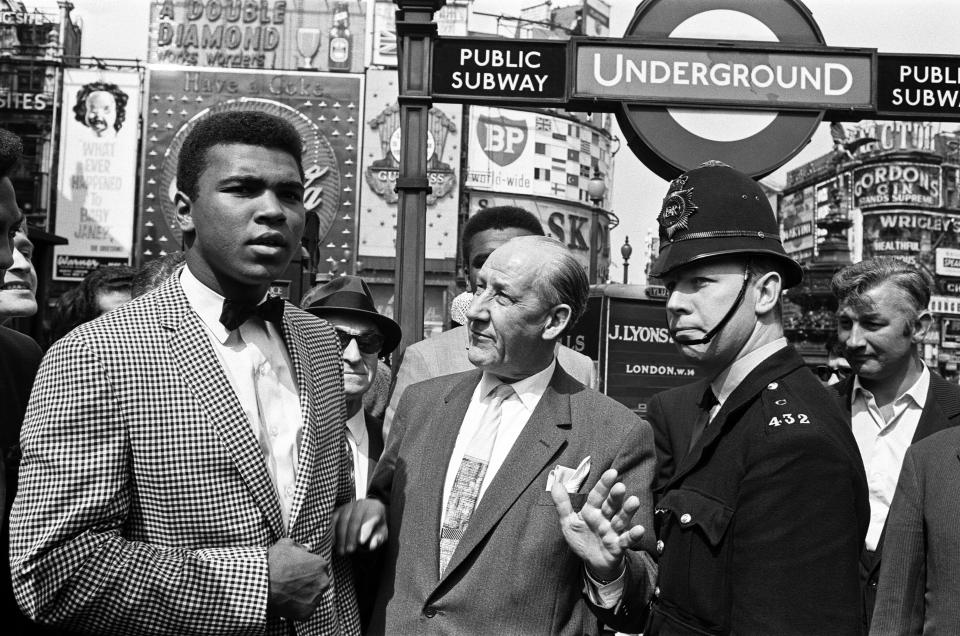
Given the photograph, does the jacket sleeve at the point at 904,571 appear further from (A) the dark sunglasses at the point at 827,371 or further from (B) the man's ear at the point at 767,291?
(A) the dark sunglasses at the point at 827,371

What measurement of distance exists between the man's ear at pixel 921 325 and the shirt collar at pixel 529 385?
7.92ft

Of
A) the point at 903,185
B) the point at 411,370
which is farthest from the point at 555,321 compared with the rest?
the point at 903,185

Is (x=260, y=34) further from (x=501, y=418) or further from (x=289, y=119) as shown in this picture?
(x=501, y=418)

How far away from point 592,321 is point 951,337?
178 ft

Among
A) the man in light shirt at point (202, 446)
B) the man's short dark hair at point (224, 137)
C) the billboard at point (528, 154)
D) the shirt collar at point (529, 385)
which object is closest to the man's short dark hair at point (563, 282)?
the shirt collar at point (529, 385)

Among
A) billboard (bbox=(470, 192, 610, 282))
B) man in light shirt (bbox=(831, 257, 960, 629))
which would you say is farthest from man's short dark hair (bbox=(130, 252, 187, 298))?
billboard (bbox=(470, 192, 610, 282))

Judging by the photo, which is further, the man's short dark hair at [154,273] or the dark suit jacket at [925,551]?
the man's short dark hair at [154,273]

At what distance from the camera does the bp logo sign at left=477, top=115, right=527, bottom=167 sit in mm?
49656

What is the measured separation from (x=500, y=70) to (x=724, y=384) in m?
2.17

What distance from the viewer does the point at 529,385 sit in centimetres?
296

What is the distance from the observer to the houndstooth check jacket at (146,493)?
192 centimetres

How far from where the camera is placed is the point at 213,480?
2.06 meters

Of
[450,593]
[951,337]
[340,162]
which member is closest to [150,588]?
[450,593]

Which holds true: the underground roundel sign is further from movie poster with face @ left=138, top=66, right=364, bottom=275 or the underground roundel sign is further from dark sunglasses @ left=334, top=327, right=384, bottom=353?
movie poster with face @ left=138, top=66, right=364, bottom=275
